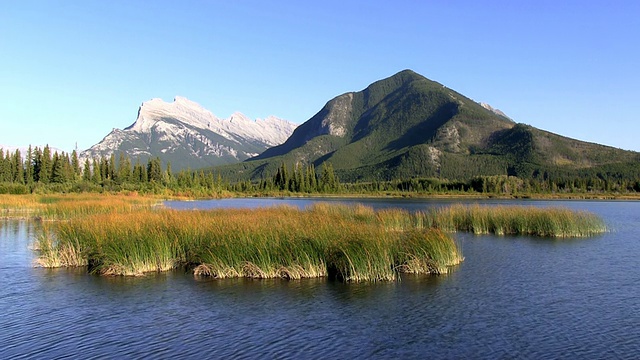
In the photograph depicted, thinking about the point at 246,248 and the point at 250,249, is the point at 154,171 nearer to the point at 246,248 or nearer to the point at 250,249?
the point at 246,248

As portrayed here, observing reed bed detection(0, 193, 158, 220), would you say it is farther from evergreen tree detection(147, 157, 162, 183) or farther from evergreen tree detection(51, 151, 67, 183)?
evergreen tree detection(147, 157, 162, 183)

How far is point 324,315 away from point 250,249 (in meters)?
6.60

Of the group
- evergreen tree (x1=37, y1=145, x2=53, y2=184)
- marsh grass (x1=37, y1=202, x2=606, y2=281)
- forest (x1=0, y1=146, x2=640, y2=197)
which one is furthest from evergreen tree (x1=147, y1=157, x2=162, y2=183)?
marsh grass (x1=37, y1=202, x2=606, y2=281)

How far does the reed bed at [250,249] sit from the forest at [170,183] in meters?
59.0

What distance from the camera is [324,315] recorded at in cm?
1571

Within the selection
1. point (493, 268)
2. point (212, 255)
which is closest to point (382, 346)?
point (212, 255)

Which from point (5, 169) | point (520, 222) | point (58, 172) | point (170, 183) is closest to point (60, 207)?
point (520, 222)

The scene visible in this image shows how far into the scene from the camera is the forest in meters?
95.6

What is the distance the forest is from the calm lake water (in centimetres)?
6562

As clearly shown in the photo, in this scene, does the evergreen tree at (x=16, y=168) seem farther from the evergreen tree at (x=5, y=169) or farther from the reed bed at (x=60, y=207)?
the reed bed at (x=60, y=207)

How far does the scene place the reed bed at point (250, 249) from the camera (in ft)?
68.4

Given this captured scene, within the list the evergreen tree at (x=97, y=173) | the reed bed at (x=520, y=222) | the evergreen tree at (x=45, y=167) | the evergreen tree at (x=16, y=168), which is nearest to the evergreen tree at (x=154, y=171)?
the evergreen tree at (x=97, y=173)

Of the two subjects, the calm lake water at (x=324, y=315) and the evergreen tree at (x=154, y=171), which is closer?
the calm lake water at (x=324, y=315)

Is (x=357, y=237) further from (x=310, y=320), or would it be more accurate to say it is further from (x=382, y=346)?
(x=382, y=346)
